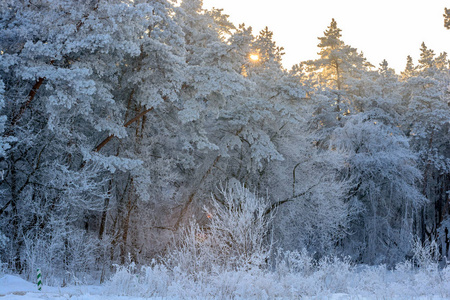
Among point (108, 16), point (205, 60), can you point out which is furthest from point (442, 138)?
point (108, 16)

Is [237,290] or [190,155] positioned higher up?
[190,155]

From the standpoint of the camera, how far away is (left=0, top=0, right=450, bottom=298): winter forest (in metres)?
10.5

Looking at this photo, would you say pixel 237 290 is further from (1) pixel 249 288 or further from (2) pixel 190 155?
(2) pixel 190 155

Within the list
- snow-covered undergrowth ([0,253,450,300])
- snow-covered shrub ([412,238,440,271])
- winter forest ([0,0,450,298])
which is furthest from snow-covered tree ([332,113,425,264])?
snow-covered undergrowth ([0,253,450,300])

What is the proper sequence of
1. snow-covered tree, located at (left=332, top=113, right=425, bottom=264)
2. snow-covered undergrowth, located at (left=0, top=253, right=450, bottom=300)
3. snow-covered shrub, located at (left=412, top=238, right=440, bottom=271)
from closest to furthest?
snow-covered undergrowth, located at (left=0, top=253, right=450, bottom=300) < snow-covered shrub, located at (left=412, top=238, right=440, bottom=271) < snow-covered tree, located at (left=332, top=113, right=425, bottom=264)

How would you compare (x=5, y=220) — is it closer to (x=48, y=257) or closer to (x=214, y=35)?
(x=48, y=257)

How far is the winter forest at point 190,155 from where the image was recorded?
10.5 m

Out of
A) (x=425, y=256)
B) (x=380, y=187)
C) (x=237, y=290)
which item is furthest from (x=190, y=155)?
(x=237, y=290)

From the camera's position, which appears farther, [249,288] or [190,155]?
[190,155]

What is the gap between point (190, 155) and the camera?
1814 centimetres

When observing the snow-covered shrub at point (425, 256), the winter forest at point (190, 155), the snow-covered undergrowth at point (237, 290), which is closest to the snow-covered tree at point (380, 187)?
the winter forest at point (190, 155)

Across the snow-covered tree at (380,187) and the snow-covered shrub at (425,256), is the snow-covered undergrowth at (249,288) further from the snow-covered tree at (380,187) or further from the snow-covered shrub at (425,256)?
the snow-covered tree at (380,187)

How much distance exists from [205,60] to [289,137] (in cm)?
616

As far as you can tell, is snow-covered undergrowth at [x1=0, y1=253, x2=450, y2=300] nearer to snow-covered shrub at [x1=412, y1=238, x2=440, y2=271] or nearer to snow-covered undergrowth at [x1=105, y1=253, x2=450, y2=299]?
snow-covered undergrowth at [x1=105, y1=253, x2=450, y2=299]
